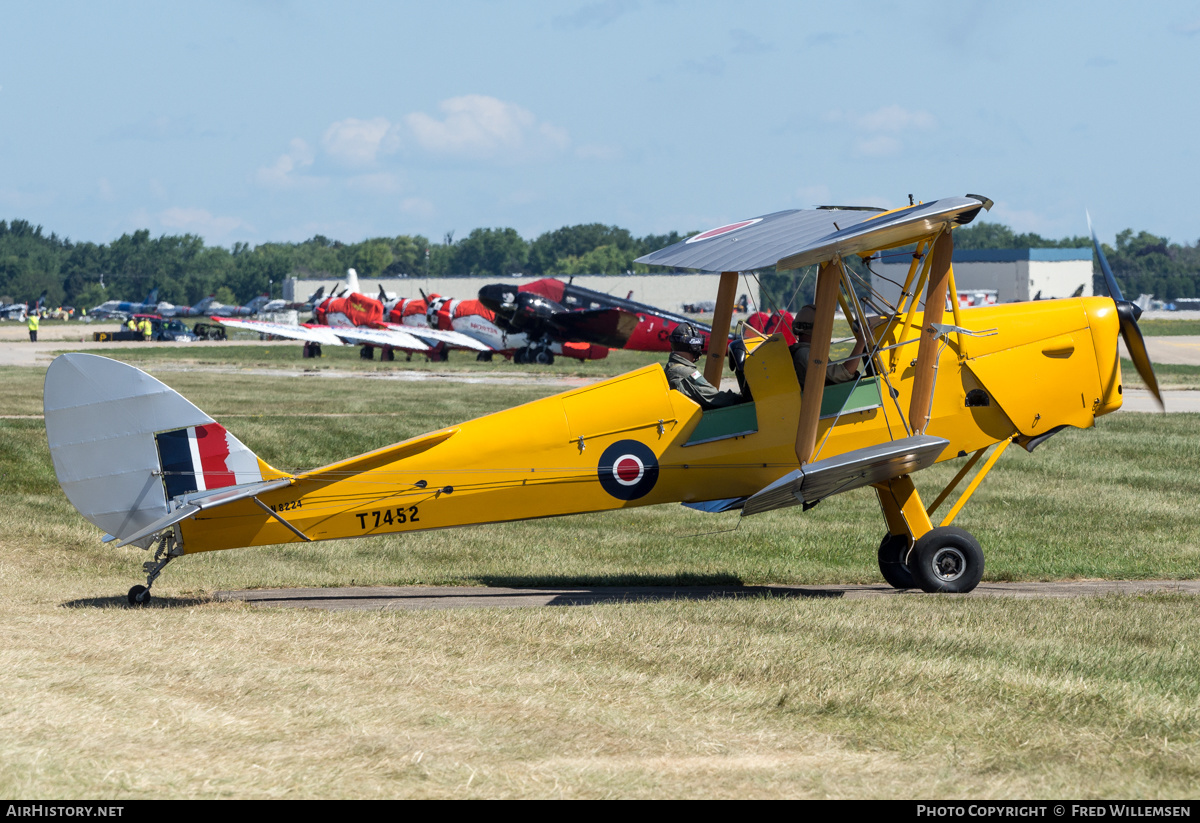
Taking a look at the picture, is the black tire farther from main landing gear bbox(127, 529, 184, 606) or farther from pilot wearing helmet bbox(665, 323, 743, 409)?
main landing gear bbox(127, 529, 184, 606)

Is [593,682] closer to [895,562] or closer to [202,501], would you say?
[202,501]

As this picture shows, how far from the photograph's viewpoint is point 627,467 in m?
9.91

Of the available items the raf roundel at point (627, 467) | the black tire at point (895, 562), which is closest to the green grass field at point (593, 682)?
the black tire at point (895, 562)

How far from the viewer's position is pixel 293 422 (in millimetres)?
22016

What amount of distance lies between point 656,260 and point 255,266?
19422 cm

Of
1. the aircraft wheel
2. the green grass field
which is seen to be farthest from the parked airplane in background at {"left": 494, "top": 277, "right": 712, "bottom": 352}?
the aircraft wheel

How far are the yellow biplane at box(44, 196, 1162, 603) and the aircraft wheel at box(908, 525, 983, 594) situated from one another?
2 cm

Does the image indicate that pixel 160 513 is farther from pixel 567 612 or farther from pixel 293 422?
pixel 293 422

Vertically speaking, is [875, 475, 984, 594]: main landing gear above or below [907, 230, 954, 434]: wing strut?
below

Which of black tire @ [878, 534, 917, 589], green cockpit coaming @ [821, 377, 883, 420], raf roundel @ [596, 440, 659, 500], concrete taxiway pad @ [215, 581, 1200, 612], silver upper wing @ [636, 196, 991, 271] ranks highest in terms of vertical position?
silver upper wing @ [636, 196, 991, 271]

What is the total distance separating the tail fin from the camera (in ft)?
29.8

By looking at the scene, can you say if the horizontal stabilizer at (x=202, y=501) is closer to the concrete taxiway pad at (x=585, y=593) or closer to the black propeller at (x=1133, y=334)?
the concrete taxiway pad at (x=585, y=593)

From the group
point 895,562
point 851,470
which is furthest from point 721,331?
point 895,562

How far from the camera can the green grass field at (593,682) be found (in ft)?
16.3
